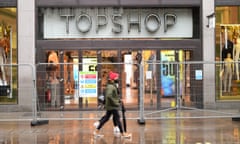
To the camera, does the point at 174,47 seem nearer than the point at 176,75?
No

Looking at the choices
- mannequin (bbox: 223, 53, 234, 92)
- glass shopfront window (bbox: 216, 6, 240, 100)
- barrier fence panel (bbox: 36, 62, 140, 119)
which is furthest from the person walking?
glass shopfront window (bbox: 216, 6, 240, 100)

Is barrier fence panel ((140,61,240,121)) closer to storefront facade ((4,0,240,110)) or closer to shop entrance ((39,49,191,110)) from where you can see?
shop entrance ((39,49,191,110))

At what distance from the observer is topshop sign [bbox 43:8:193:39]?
18.5 metres

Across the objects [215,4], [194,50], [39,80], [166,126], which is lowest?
[166,126]

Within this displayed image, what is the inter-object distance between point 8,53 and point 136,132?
7938 mm

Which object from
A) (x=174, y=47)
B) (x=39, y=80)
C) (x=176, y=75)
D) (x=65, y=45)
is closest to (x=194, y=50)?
(x=174, y=47)

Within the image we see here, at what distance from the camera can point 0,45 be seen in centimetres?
1852

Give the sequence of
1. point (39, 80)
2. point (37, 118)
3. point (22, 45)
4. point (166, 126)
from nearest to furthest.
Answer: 1. point (166, 126)
2. point (37, 118)
3. point (39, 80)
4. point (22, 45)

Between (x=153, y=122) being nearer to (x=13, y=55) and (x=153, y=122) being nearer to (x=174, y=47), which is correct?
(x=174, y=47)

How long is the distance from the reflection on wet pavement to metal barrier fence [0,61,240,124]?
0.43 m

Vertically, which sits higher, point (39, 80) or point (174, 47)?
point (174, 47)

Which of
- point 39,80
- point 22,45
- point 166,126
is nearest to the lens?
point 166,126

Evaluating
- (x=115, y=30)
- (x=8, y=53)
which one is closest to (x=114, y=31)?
(x=115, y=30)

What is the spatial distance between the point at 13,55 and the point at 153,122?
6852 millimetres
